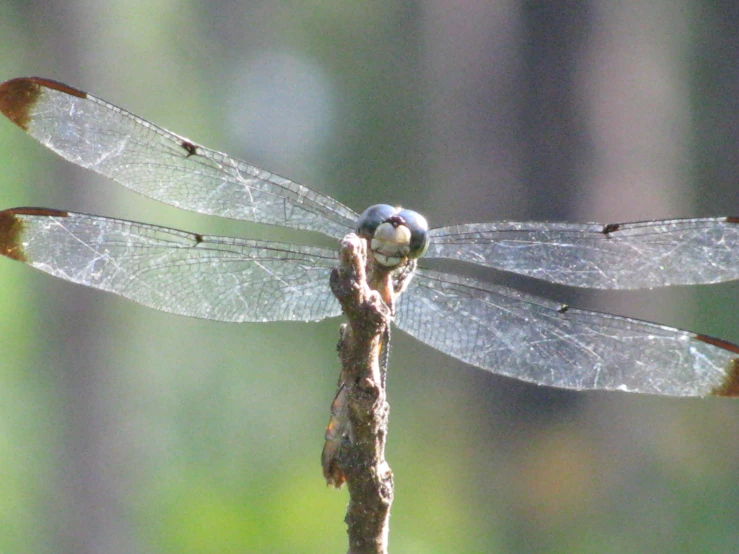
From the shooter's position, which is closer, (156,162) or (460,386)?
(156,162)

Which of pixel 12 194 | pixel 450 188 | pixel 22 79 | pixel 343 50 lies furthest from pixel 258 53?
pixel 22 79

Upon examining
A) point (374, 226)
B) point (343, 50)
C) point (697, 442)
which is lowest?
point (697, 442)

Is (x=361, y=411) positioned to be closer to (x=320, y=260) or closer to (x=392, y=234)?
(x=392, y=234)

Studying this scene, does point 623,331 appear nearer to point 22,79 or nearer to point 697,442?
point 22,79

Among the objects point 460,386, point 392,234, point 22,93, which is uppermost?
point 22,93

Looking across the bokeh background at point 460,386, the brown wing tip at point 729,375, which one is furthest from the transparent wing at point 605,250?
the bokeh background at point 460,386

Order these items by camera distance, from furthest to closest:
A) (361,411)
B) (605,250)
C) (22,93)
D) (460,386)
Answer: (460,386) < (605,250) < (22,93) < (361,411)

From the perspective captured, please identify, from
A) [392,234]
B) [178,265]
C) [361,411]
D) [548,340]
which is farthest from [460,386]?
[361,411]
